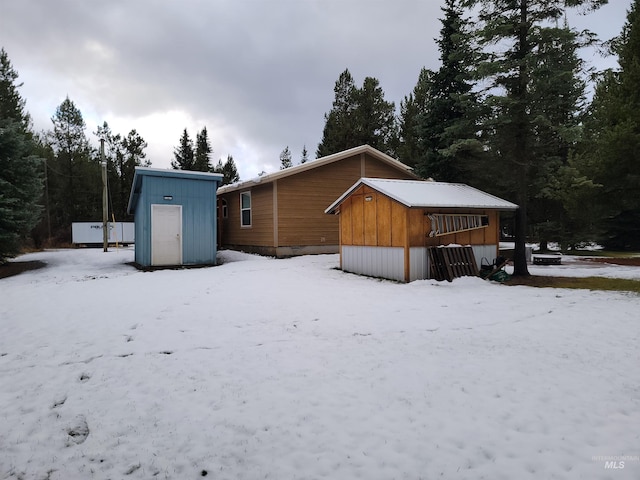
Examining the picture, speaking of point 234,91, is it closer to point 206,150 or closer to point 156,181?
point 156,181

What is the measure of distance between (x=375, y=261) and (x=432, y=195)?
278 cm

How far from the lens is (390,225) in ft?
37.8

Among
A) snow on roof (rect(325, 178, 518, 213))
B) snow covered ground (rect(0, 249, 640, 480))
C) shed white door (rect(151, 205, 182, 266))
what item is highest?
snow on roof (rect(325, 178, 518, 213))

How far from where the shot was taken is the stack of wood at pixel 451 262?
36.5ft

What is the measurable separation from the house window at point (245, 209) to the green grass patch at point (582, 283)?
1252 cm

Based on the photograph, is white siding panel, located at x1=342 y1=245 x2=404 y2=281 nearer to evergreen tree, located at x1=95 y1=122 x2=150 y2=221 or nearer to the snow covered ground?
the snow covered ground

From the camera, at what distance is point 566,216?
2169 centimetres

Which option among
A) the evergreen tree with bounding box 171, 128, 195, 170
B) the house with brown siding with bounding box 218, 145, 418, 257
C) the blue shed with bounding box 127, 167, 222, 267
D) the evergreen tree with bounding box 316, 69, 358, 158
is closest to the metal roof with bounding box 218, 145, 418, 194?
the house with brown siding with bounding box 218, 145, 418, 257

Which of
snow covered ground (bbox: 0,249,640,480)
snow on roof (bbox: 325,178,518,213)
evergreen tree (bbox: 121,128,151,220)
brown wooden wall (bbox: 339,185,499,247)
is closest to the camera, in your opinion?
snow covered ground (bbox: 0,249,640,480)

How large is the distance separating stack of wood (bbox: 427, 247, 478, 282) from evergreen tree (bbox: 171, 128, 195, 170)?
134 ft

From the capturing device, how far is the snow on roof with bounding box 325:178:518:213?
35.9 feet

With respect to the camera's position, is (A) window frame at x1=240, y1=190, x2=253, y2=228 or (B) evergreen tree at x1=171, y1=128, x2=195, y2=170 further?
(B) evergreen tree at x1=171, y1=128, x2=195, y2=170

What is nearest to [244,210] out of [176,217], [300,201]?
[300,201]

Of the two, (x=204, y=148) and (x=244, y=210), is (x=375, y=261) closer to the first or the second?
(x=244, y=210)
